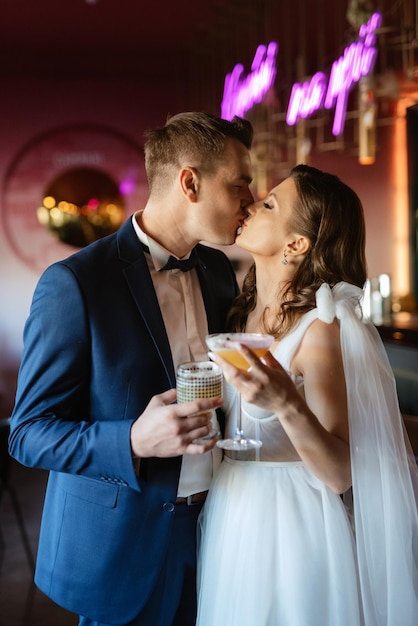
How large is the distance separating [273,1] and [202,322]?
477 cm

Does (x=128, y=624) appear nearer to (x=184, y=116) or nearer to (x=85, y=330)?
(x=85, y=330)

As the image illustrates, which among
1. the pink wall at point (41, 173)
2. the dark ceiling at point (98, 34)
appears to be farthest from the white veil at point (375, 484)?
the pink wall at point (41, 173)

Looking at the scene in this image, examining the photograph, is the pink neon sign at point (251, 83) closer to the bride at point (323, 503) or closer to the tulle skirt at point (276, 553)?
the bride at point (323, 503)

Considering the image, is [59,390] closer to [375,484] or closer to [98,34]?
[375,484]

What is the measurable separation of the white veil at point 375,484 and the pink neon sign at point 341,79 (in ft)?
11.7

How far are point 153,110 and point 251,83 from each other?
1742mm

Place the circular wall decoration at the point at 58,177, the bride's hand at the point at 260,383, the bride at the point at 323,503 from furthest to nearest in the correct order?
1. the circular wall decoration at the point at 58,177
2. the bride at the point at 323,503
3. the bride's hand at the point at 260,383

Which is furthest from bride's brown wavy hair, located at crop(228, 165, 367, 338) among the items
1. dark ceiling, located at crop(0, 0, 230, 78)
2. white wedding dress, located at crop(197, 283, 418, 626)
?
dark ceiling, located at crop(0, 0, 230, 78)

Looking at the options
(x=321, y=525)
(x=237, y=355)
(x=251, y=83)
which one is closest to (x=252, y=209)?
(x=237, y=355)

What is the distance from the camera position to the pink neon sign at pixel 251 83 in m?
6.57

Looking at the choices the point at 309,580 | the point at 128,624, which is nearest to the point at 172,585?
the point at 128,624

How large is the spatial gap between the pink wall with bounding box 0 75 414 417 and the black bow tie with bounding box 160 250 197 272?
5619mm

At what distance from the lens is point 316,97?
627 centimetres

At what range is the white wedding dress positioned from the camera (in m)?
2.04
